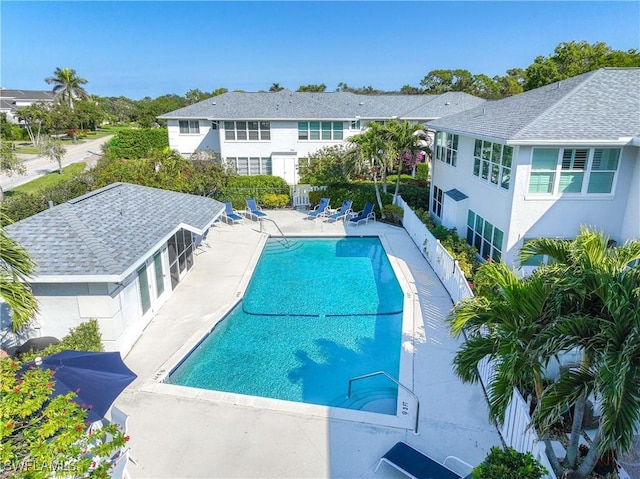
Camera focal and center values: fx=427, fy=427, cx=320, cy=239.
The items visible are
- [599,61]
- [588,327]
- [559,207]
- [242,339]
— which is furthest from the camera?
[599,61]

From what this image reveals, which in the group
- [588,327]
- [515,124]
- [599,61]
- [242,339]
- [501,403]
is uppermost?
Answer: [599,61]

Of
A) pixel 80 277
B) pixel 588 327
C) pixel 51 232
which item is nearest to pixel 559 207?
pixel 588 327

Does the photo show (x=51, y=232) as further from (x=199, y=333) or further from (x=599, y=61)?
(x=599, y=61)

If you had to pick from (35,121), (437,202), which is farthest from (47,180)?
(437,202)

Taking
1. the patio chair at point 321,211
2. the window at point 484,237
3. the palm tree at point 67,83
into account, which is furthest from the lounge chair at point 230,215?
the palm tree at point 67,83

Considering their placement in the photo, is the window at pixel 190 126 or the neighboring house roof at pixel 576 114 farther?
the window at pixel 190 126

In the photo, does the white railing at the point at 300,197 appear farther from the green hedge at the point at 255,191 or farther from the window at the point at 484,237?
the window at the point at 484,237

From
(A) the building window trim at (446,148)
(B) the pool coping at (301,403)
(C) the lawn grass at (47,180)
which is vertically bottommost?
(B) the pool coping at (301,403)

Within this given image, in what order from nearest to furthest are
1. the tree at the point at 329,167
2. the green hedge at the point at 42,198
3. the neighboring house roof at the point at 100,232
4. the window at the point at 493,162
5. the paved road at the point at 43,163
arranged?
the neighboring house roof at the point at 100,232 < the window at the point at 493,162 < the green hedge at the point at 42,198 < the tree at the point at 329,167 < the paved road at the point at 43,163
